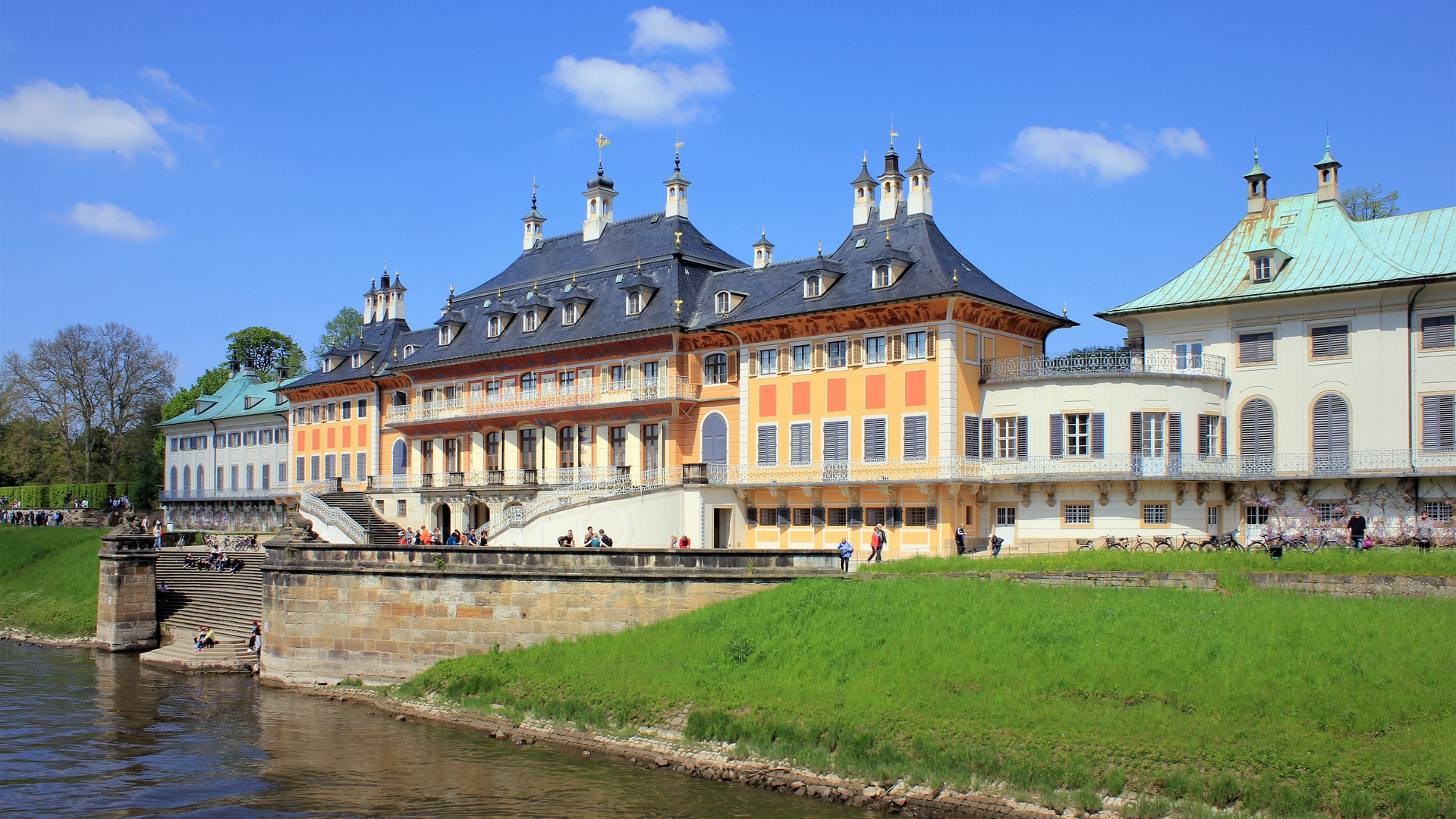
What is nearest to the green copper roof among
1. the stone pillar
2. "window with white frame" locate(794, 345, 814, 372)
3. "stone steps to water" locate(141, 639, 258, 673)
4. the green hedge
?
"window with white frame" locate(794, 345, 814, 372)

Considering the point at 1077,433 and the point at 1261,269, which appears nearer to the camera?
the point at 1077,433

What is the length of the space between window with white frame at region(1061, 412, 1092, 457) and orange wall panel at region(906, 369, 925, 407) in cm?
457

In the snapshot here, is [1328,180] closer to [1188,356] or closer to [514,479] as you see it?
[1188,356]

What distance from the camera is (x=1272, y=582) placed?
85.1 ft

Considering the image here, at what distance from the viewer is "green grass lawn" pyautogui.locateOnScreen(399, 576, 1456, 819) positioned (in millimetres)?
18578

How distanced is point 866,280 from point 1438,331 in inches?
683

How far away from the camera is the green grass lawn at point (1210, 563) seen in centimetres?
2567

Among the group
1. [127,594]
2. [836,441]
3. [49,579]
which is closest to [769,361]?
[836,441]

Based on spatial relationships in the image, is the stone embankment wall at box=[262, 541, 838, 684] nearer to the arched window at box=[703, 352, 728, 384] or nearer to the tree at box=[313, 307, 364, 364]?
the arched window at box=[703, 352, 728, 384]

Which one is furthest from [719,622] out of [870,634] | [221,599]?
[221,599]

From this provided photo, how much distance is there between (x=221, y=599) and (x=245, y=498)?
3075cm

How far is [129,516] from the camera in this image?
45594 mm

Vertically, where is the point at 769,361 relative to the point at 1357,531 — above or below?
above

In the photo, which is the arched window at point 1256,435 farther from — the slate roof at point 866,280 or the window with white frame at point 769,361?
the window with white frame at point 769,361
